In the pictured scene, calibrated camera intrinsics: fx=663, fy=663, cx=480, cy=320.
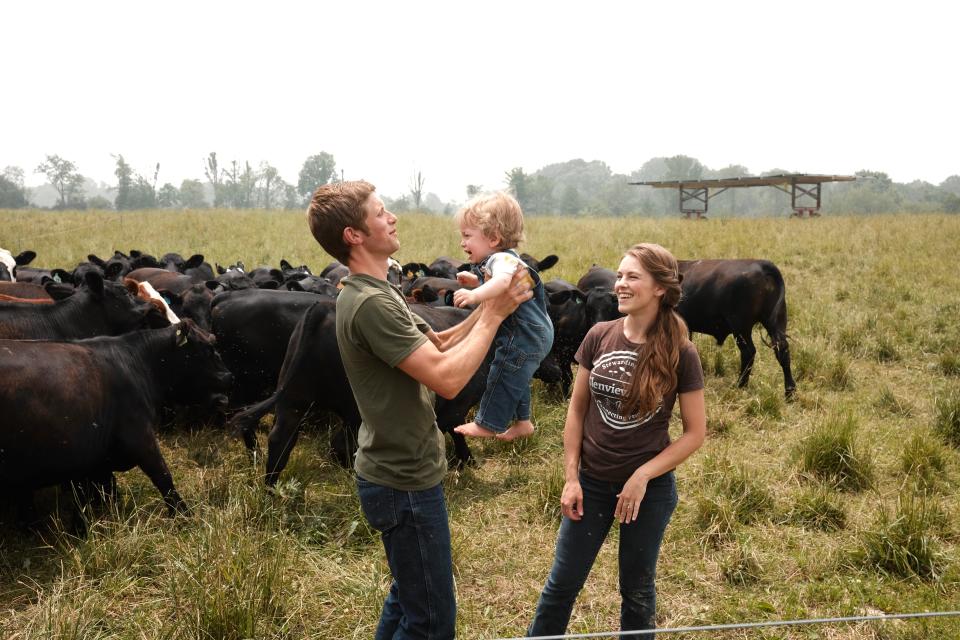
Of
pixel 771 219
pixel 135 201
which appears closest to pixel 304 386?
pixel 771 219

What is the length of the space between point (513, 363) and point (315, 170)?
116375 mm

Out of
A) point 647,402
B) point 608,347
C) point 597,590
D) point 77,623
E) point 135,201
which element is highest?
point 135,201

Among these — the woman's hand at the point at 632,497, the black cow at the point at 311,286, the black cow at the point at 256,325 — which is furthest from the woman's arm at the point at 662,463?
the black cow at the point at 311,286

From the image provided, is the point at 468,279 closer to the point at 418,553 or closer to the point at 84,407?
the point at 418,553

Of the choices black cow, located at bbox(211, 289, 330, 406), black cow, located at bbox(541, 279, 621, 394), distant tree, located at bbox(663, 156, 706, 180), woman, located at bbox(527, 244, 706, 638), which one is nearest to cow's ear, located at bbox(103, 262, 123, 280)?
black cow, located at bbox(211, 289, 330, 406)

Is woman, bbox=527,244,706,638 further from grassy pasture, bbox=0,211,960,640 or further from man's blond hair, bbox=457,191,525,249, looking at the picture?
grassy pasture, bbox=0,211,960,640

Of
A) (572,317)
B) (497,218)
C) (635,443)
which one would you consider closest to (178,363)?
(497,218)

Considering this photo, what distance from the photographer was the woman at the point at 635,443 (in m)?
2.84

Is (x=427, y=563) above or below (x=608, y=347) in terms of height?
below

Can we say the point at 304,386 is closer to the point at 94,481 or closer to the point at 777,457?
the point at 94,481

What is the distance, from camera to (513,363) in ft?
10.7

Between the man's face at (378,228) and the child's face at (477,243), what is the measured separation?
0.81 metres

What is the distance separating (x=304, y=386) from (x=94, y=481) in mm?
1668

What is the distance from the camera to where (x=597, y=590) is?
4.13 meters
